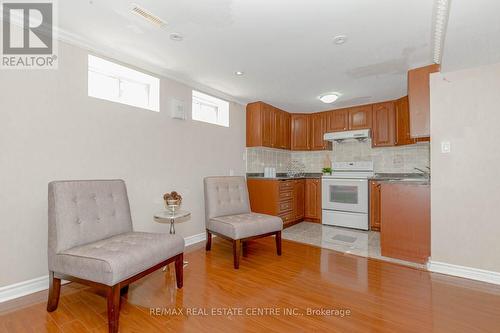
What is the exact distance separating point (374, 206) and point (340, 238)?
973mm

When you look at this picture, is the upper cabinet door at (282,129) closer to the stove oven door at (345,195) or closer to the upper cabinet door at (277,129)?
the upper cabinet door at (277,129)

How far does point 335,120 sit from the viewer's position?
488 centimetres

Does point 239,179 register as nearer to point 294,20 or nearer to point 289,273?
point 289,273

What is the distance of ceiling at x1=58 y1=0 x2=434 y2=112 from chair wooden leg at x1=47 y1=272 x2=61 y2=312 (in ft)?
6.78

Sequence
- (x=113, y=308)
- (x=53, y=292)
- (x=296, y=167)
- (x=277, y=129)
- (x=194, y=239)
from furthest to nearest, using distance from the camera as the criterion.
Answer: (x=296, y=167) → (x=277, y=129) → (x=194, y=239) → (x=53, y=292) → (x=113, y=308)

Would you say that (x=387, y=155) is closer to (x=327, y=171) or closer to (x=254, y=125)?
(x=327, y=171)

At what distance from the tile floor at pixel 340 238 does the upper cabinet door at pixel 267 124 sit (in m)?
1.64

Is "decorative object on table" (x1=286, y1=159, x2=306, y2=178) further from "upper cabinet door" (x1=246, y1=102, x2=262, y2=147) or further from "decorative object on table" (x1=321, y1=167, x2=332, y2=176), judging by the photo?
"upper cabinet door" (x1=246, y1=102, x2=262, y2=147)

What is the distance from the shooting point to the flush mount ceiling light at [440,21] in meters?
1.67

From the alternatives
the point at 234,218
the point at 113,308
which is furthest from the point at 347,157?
the point at 113,308

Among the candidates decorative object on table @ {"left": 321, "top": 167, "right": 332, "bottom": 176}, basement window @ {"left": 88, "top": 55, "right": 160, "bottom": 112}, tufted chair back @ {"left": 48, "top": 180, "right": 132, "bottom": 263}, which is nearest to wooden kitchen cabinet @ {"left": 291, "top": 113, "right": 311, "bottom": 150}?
decorative object on table @ {"left": 321, "top": 167, "right": 332, "bottom": 176}

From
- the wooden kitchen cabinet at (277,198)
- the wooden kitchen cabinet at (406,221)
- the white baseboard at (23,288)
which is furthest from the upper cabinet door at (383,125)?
the white baseboard at (23,288)

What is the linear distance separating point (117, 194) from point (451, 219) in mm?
3332

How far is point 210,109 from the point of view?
12.9ft
